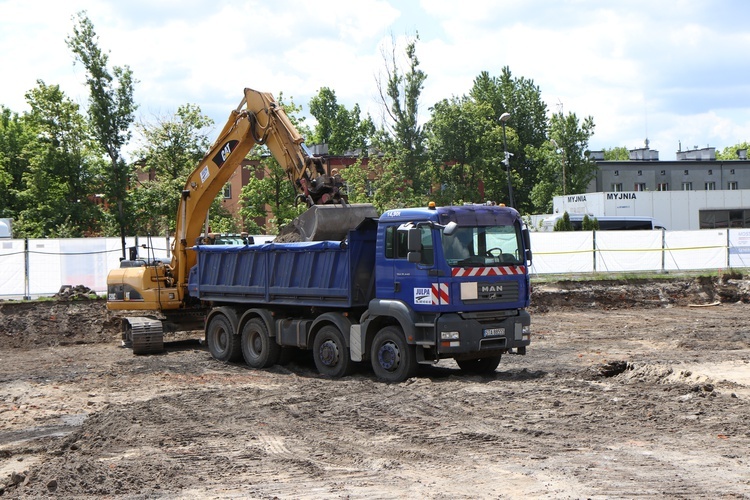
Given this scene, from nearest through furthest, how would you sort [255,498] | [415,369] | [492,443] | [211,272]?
[255,498] < [492,443] < [415,369] < [211,272]

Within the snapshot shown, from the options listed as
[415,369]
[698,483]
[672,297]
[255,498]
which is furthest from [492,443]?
[672,297]

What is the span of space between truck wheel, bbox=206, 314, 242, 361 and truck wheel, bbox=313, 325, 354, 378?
2.88 m

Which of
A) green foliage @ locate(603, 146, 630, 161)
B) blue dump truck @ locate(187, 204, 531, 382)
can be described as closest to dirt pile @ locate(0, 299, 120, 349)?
blue dump truck @ locate(187, 204, 531, 382)

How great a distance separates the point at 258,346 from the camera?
17.5 meters

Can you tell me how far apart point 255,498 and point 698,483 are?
4046mm

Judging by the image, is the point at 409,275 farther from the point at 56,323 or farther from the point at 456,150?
the point at 456,150

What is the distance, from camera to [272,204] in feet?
152

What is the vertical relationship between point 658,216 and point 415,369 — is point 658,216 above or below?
above

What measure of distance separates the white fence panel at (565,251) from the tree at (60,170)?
20927mm

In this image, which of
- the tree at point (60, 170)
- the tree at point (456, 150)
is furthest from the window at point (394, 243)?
the tree at point (456, 150)

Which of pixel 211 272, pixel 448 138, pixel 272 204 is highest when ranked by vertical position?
pixel 448 138

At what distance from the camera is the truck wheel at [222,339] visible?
1798cm

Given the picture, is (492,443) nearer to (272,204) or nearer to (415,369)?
(415,369)

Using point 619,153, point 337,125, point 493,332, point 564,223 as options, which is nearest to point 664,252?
point 564,223
